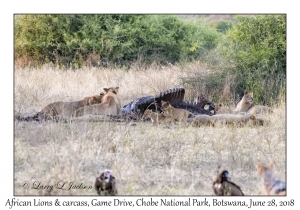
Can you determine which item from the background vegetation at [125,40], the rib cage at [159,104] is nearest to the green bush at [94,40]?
the background vegetation at [125,40]

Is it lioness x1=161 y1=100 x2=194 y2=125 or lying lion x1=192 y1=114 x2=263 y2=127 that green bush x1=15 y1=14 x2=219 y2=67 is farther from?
lying lion x1=192 y1=114 x2=263 y2=127

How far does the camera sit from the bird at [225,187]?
559cm

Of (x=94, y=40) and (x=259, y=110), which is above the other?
(x=94, y=40)

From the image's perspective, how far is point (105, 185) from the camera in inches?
226

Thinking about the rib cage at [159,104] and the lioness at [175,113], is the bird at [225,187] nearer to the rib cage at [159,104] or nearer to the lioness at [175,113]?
the lioness at [175,113]

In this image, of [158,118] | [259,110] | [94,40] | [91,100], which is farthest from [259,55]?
[94,40]

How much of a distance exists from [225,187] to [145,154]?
197cm

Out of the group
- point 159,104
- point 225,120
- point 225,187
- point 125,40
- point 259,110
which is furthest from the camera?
point 125,40

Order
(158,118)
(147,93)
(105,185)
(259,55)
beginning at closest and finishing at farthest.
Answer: (105,185) → (158,118) → (259,55) → (147,93)

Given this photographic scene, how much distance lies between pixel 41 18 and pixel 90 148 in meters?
14.4

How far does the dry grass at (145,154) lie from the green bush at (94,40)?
10254 millimetres

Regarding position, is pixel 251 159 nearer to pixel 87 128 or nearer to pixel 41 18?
pixel 87 128

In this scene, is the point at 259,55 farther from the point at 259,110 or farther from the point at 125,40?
the point at 125,40

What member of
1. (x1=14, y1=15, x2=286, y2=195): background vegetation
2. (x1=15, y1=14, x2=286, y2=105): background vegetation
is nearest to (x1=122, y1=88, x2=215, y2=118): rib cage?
(x1=14, y1=15, x2=286, y2=195): background vegetation
